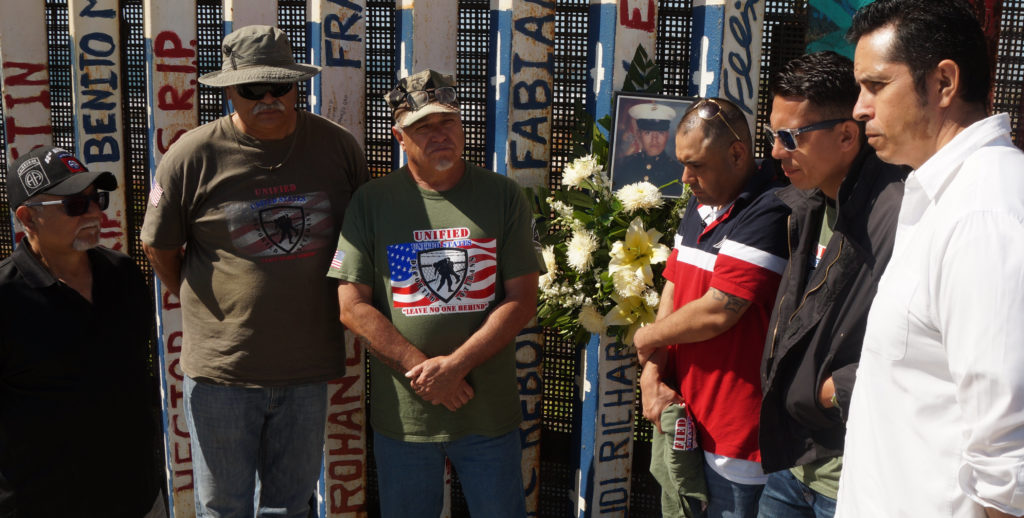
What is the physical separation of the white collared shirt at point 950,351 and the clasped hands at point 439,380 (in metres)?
1.56

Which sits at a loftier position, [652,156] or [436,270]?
[652,156]

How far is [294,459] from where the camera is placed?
3445mm

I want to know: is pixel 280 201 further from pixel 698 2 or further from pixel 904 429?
pixel 904 429

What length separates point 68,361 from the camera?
2.71 m

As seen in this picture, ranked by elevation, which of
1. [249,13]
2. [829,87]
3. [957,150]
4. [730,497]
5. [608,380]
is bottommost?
[730,497]

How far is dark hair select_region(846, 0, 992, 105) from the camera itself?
5.52 feet

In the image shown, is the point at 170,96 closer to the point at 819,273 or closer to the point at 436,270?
the point at 436,270

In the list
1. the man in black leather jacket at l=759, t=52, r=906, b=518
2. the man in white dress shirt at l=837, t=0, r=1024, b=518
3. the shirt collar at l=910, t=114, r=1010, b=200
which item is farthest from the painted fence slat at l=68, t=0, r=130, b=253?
the shirt collar at l=910, t=114, r=1010, b=200

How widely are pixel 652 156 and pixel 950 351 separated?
2277 mm

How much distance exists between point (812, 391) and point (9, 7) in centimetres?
429

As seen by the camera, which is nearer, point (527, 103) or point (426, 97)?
point (426, 97)

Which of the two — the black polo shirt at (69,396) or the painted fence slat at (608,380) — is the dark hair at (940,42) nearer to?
the painted fence slat at (608,380)

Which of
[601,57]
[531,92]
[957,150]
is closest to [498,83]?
[531,92]

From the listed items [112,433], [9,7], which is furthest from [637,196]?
[9,7]
